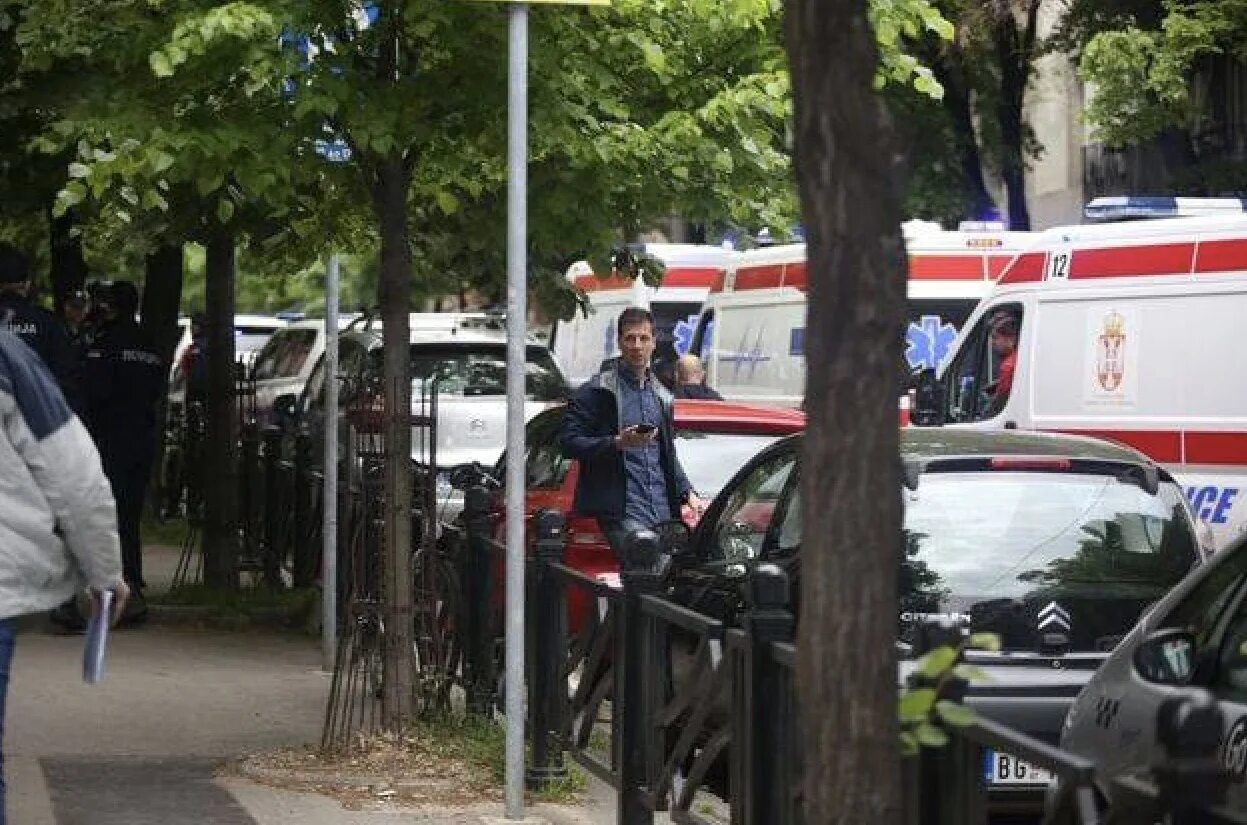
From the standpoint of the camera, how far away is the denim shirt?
11.5 m

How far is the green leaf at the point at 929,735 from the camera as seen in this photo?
4.66m

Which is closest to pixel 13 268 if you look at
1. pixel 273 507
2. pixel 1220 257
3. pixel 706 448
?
pixel 706 448

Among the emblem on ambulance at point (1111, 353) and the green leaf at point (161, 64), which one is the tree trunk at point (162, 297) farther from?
the green leaf at point (161, 64)

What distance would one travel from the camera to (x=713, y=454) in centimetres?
1313

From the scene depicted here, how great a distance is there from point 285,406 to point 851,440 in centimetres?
2058

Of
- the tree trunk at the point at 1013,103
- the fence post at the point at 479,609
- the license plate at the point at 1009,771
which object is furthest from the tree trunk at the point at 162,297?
the license plate at the point at 1009,771

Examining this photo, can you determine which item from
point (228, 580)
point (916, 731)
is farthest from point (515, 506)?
point (228, 580)

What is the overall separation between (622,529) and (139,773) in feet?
8.59

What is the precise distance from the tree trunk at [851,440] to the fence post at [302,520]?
1165 centimetres

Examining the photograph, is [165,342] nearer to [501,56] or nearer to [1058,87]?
[501,56]

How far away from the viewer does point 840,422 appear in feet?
13.8

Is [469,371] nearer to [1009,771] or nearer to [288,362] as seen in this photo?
Answer: [288,362]

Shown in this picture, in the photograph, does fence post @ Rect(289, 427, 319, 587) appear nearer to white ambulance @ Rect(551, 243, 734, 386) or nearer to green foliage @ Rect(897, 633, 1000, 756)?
white ambulance @ Rect(551, 243, 734, 386)

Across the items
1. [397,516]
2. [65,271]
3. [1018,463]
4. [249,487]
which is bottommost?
[249,487]
